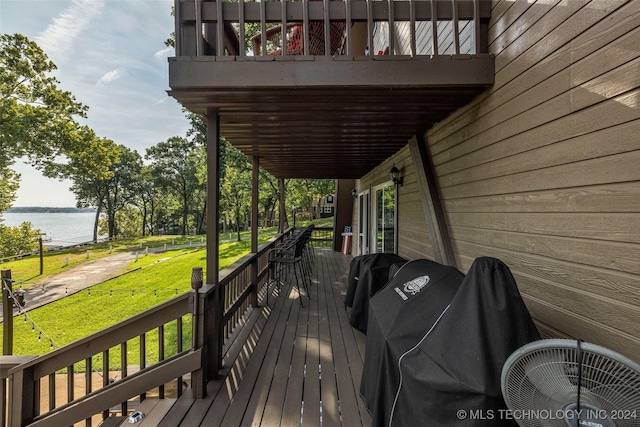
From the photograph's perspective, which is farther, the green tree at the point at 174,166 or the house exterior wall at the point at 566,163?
the green tree at the point at 174,166

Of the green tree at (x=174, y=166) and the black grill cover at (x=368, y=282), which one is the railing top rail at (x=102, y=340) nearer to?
the black grill cover at (x=368, y=282)

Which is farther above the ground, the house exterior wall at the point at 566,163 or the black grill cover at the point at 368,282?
the house exterior wall at the point at 566,163

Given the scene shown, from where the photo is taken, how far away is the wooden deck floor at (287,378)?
218 cm

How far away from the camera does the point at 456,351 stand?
4.22 feet

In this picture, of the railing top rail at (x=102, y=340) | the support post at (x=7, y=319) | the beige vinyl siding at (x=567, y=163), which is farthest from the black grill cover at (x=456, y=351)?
the support post at (x=7, y=319)

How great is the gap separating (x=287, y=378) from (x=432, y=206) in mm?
2238

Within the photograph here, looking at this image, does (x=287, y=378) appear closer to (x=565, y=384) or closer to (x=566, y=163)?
(x=565, y=384)

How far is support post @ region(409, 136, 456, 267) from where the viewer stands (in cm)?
294

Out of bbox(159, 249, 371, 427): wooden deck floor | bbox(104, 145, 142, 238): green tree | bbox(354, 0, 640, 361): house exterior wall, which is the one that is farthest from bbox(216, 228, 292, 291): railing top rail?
bbox(104, 145, 142, 238): green tree

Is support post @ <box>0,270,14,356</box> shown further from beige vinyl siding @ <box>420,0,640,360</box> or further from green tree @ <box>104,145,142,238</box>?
green tree @ <box>104,145,142,238</box>

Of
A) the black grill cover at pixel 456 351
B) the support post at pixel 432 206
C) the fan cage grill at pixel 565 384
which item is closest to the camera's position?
the fan cage grill at pixel 565 384

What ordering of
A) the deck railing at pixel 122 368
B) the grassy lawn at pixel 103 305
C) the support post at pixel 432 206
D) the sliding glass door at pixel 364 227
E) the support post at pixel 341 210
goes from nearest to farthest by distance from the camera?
the deck railing at pixel 122 368 → the support post at pixel 432 206 → the grassy lawn at pixel 103 305 → the sliding glass door at pixel 364 227 → the support post at pixel 341 210

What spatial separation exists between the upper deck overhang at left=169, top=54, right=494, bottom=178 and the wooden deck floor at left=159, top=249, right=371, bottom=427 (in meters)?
2.46

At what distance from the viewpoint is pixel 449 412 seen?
1.23 metres
